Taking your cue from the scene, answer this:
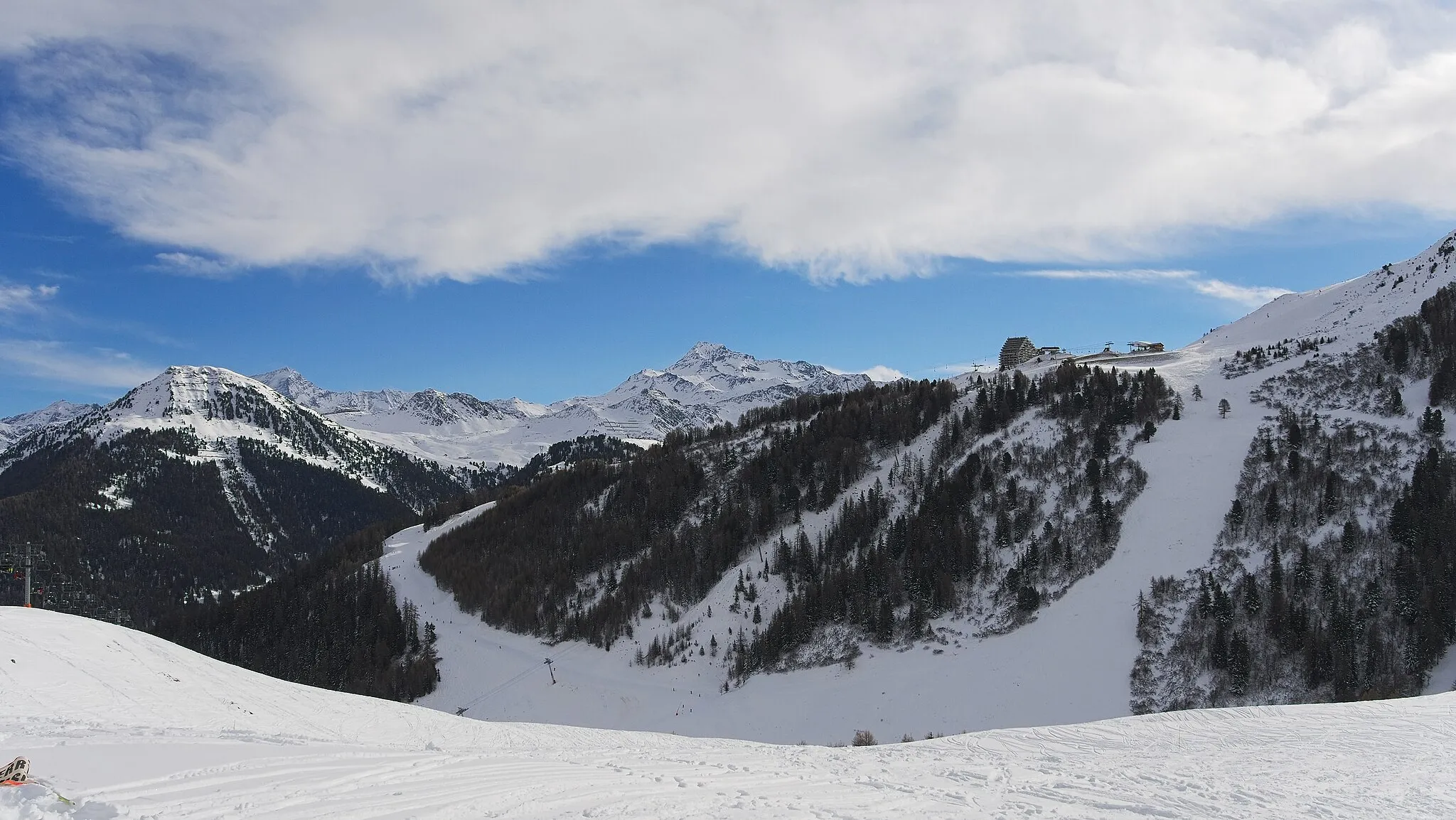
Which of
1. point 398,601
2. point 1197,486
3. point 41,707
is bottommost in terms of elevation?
point 398,601

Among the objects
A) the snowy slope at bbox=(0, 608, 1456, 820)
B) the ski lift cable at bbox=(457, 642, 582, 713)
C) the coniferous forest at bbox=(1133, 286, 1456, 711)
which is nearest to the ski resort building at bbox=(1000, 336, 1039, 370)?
the coniferous forest at bbox=(1133, 286, 1456, 711)

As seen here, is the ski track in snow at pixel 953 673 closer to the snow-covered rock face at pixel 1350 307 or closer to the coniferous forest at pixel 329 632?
the coniferous forest at pixel 329 632

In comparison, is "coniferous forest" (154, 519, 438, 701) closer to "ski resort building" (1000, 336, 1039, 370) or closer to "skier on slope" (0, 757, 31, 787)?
"skier on slope" (0, 757, 31, 787)

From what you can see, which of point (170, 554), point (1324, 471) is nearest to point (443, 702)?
point (1324, 471)

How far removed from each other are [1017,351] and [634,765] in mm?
122474

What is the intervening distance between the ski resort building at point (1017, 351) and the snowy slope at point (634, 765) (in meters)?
109

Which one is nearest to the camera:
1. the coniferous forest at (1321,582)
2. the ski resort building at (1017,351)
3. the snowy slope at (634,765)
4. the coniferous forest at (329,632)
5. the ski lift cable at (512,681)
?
the snowy slope at (634,765)

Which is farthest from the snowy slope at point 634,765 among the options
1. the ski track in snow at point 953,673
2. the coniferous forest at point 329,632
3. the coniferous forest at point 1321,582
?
the coniferous forest at point 329,632

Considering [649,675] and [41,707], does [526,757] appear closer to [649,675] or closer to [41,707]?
[41,707]

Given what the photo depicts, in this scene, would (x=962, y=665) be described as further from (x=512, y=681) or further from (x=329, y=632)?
(x=329, y=632)

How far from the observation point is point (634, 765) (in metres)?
17.5

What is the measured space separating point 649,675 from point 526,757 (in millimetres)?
43069

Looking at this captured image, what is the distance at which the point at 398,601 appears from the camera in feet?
282

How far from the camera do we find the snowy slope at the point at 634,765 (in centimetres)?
1238
